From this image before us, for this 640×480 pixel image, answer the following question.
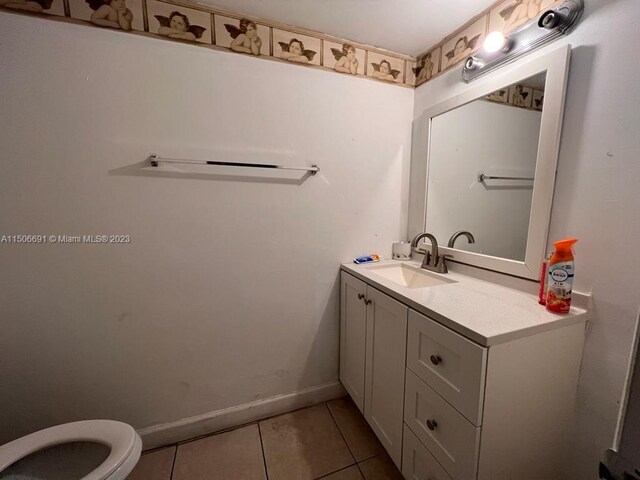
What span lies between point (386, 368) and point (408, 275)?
57 centimetres

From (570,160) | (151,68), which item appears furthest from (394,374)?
(151,68)

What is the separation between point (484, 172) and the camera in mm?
1211

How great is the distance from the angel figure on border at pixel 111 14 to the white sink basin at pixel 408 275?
5.06 ft

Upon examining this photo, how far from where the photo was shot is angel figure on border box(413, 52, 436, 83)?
4.65 feet

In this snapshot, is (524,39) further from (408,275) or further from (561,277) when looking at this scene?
(408,275)

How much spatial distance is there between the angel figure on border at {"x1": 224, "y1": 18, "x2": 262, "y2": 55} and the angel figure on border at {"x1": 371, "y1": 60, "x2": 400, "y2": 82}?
0.63 meters

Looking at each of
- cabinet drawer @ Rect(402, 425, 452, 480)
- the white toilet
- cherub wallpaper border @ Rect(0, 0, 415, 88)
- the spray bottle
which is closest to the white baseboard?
the white toilet

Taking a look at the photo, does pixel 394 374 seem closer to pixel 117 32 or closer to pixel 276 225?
pixel 276 225

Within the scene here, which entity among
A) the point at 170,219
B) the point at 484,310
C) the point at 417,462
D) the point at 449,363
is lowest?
the point at 417,462

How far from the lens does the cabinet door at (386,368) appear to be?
1.01 meters

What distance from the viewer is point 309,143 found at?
134 cm

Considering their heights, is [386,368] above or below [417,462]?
above

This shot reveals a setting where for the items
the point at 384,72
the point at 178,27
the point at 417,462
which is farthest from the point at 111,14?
the point at 417,462

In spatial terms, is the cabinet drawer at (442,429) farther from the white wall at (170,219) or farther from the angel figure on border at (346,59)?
the angel figure on border at (346,59)
